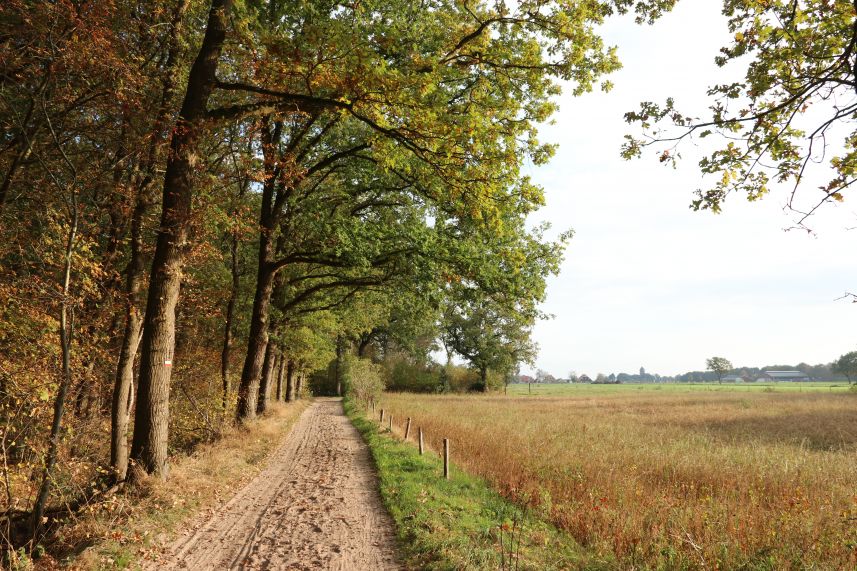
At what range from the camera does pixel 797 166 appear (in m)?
5.32

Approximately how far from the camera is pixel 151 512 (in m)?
7.16

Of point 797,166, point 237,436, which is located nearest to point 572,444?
point 237,436

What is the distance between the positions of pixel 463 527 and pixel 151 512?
16.1ft

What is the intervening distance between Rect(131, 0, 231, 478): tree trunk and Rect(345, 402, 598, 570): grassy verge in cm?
443

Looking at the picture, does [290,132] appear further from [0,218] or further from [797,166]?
[797,166]

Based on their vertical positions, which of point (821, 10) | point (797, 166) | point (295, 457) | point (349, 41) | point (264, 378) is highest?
point (349, 41)

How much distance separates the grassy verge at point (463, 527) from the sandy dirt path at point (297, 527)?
A: 0.39 meters

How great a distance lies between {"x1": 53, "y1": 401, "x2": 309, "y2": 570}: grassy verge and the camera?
566cm

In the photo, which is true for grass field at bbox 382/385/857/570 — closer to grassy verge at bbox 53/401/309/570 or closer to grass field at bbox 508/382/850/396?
grassy verge at bbox 53/401/309/570

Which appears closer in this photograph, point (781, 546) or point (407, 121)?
point (781, 546)

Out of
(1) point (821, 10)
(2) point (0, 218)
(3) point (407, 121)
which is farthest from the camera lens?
(2) point (0, 218)

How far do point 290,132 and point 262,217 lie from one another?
10.6 feet

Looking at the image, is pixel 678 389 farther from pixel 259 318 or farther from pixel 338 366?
pixel 259 318

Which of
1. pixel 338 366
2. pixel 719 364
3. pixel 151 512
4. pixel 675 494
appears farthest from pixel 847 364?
pixel 151 512
